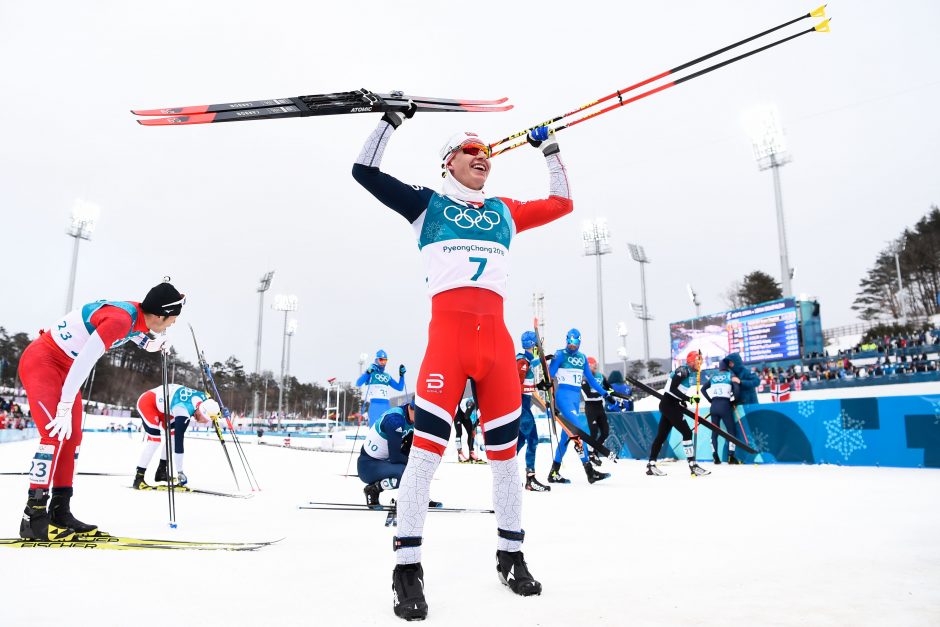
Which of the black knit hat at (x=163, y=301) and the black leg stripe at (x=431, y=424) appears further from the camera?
the black knit hat at (x=163, y=301)

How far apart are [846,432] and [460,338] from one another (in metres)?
9.70

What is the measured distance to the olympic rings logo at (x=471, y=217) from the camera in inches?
120

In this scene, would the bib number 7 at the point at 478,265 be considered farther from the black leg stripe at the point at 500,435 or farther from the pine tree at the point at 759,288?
the pine tree at the point at 759,288

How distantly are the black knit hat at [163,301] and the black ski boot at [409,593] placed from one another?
3.09m

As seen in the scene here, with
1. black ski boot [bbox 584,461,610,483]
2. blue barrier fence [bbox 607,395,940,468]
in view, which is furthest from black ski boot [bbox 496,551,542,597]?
blue barrier fence [bbox 607,395,940,468]

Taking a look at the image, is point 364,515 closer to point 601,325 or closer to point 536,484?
point 536,484

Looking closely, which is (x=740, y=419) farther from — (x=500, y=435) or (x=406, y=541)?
(x=406, y=541)

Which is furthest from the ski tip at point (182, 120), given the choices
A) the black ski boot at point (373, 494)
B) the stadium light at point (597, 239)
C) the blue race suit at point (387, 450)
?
the stadium light at point (597, 239)

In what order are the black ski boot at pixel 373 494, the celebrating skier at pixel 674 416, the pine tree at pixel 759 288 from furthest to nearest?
the pine tree at pixel 759 288 → the celebrating skier at pixel 674 416 → the black ski boot at pixel 373 494

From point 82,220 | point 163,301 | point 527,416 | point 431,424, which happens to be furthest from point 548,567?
point 82,220

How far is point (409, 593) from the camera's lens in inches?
92.1

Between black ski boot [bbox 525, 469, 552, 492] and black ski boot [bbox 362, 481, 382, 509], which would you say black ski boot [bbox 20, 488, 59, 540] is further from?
black ski boot [bbox 525, 469, 552, 492]

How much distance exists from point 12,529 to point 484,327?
13.7 feet

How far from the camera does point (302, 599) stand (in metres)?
2.46
